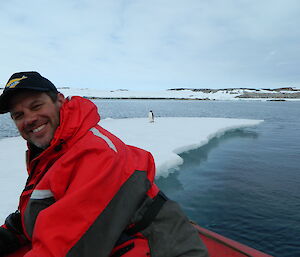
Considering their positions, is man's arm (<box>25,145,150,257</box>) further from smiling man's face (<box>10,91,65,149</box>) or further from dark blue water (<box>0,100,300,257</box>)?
dark blue water (<box>0,100,300,257</box>)

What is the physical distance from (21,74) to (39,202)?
28.4 inches

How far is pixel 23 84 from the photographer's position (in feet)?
4.12

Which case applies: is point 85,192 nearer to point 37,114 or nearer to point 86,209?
point 86,209

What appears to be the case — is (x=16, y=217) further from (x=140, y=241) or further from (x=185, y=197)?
(x=185, y=197)

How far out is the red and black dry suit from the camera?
41.1 inches

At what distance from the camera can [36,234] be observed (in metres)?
1.06

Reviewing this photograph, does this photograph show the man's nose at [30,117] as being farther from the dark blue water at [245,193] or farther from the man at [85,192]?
the dark blue water at [245,193]

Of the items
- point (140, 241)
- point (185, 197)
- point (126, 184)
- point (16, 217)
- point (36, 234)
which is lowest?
point (185, 197)

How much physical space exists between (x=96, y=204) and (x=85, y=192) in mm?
82

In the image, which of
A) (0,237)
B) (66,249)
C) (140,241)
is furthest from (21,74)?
(0,237)

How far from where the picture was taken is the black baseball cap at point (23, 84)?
126cm

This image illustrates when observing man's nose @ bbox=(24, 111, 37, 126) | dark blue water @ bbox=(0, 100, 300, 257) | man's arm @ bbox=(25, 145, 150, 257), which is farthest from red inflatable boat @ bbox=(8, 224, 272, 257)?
man's nose @ bbox=(24, 111, 37, 126)

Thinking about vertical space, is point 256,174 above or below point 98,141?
below

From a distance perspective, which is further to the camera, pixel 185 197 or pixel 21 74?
pixel 185 197
